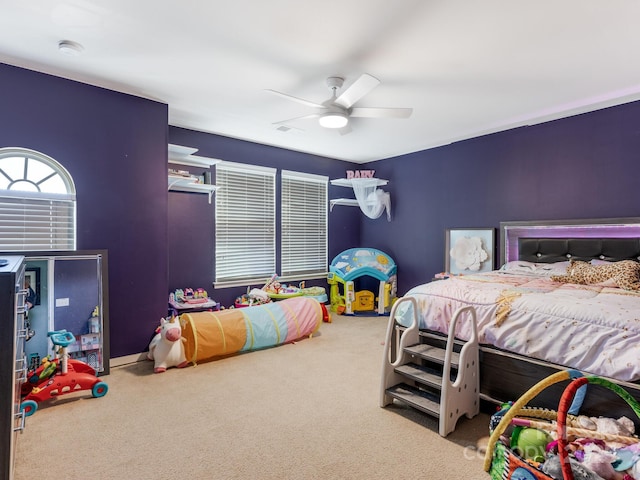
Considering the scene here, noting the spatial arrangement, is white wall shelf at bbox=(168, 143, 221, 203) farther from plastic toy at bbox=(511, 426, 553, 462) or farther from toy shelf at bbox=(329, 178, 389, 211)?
plastic toy at bbox=(511, 426, 553, 462)

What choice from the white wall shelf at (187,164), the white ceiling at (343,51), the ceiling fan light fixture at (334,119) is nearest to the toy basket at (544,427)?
the white ceiling at (343,51)

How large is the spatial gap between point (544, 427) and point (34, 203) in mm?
3931

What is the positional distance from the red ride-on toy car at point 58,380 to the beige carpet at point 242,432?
0.28 ft

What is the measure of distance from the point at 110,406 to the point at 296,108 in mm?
3113

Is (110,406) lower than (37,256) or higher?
lower

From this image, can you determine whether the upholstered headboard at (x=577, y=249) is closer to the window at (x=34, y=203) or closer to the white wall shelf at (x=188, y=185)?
the white wall shelf at (x=188, y=185)

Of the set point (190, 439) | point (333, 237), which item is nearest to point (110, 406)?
point (190, 439)

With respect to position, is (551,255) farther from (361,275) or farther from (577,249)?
(361,275)

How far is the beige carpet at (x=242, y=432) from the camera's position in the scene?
1790mm

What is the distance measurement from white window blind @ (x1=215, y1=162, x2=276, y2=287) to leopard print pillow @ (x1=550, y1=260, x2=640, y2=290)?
3479 millimetres

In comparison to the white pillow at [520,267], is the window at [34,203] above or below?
above

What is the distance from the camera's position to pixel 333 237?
19.5 ft

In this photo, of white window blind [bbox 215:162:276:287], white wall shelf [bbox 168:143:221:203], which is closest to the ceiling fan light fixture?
white wall shelf [bbox 168:143:221:203]

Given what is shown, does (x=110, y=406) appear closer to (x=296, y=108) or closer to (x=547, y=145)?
(x=296, y=108)
